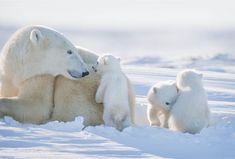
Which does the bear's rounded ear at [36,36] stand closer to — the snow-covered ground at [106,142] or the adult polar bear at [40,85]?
the adult polar bear at [40,85]

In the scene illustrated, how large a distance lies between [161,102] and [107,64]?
704mm

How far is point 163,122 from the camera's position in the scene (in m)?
6.17

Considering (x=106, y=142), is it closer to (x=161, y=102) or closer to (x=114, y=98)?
(x=114, y=98)

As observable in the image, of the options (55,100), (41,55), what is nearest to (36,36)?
(41,55)

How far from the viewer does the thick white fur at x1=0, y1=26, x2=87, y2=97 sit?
220 inches

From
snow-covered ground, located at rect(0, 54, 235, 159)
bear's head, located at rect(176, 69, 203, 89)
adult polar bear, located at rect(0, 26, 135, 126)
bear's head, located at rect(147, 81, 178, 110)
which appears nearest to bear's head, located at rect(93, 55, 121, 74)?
adult polar bear, located at rect(0, 26, 135, 126)

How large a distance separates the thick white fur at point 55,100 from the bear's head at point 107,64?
0.10 m

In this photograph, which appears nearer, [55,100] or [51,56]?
[51,56]

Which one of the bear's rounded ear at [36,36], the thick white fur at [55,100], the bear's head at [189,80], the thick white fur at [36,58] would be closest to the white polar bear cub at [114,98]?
the thick white fur at [55,100]

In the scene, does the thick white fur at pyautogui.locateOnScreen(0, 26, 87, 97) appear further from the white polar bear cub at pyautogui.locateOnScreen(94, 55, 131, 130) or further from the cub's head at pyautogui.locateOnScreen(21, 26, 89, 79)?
the white polar bear cub at pyautogui.locateOnScreen(94, 55, 131, 130)

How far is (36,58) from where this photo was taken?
5.60m

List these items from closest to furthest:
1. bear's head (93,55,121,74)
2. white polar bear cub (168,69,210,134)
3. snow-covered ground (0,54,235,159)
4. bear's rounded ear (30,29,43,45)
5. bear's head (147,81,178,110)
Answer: snow-covered ground (0,54,235,159)
bear's rounded ear (30,29,43,45)
white polar bear cub (168,69,210,134)
bear's head (93,55,121,74)
bear's head (147,81,178,110)

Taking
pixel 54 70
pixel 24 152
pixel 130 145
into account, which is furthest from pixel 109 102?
pixel 24 152

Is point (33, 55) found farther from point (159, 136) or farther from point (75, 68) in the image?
point (159, 136)
